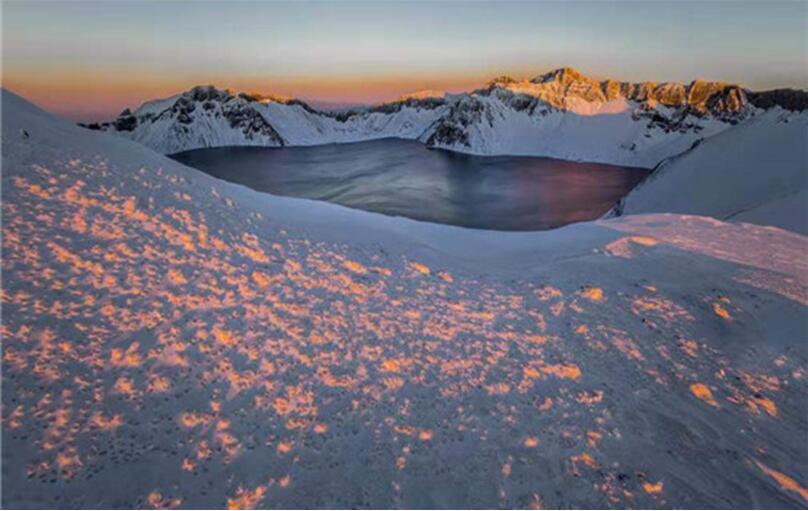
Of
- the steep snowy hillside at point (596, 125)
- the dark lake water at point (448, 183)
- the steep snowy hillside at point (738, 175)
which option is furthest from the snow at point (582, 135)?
the steep snowy hillside at point (738, 175)

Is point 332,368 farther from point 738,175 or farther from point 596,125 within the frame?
point 596,125

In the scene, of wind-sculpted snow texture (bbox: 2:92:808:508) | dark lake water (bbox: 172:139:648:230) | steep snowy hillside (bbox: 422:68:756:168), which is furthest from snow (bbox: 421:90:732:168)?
wind-sculpted snow texture (bbox: 2:92:808:508)

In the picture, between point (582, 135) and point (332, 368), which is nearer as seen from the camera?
point (332, 368)

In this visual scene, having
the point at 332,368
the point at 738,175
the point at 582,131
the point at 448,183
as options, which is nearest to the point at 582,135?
the point at 582,131

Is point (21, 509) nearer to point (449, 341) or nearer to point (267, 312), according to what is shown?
point (267, 312)

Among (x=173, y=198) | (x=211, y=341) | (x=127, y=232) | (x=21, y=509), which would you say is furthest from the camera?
(x=173, y=198)

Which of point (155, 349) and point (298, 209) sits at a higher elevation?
point (298, 209)

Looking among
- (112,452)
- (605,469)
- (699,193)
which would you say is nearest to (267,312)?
(112,452)
